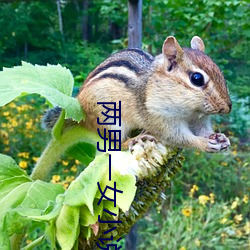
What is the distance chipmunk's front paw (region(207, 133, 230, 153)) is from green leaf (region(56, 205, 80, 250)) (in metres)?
0.23

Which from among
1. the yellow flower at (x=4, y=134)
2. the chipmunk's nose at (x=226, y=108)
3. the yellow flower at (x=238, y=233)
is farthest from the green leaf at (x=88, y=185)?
the yellow flower at (x=4, y=134)

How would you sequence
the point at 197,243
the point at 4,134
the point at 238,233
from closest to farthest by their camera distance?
the point at 197,243
the point at 238,233
the point at 4,134

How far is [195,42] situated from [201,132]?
0.16 m

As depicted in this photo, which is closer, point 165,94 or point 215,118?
point 165,94

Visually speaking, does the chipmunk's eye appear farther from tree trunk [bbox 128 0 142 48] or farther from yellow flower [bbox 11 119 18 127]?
yellow flower [bbox 11 119 18 127]

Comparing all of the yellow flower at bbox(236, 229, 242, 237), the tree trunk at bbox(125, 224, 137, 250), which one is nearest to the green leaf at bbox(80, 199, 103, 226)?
the tree trunk at bbox(125, 224, 137, 250)

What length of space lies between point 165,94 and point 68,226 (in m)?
0.35

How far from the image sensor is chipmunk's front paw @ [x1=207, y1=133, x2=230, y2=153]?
2.07ft

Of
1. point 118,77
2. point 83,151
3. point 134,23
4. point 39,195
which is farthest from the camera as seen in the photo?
point 134,23

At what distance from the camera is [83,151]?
708 millimetres

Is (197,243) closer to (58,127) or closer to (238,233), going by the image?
(238,233)

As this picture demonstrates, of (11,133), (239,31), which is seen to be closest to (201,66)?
(239,31)

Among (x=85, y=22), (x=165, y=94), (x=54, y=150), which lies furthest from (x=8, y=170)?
(x=85, y=22)

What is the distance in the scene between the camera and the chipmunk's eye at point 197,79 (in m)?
0.72
